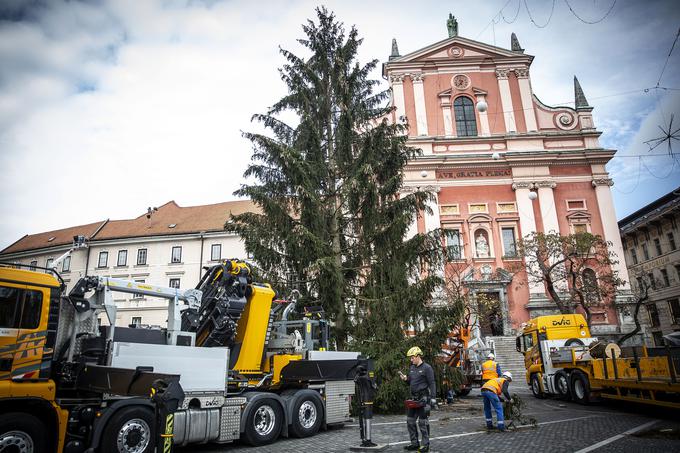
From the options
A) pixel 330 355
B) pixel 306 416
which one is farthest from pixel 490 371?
pixel 306 416

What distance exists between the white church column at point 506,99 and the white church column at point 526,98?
95cm

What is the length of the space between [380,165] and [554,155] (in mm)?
23576

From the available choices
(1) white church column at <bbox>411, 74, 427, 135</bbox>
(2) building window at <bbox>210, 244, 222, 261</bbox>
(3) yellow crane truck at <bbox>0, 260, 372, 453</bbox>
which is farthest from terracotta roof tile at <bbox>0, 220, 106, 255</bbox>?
(3) yellow crane truck at <bbox>0, 260, 372, 453</bbox>

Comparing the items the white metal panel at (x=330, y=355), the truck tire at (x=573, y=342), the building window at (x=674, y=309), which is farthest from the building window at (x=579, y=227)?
the white metal panel at (x=330, y=355)

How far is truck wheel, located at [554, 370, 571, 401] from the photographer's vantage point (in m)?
15.3

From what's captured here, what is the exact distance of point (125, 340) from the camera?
8023 mm

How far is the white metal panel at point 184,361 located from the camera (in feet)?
24.2

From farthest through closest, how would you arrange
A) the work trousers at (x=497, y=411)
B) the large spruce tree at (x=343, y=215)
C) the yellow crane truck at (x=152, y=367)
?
the large spruce tree at (x=343, y=215), the work trousers at (x=497, y=411), the yellow crane truck at (x=152, y=367)

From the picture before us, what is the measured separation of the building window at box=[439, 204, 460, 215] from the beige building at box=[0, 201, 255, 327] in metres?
17.4

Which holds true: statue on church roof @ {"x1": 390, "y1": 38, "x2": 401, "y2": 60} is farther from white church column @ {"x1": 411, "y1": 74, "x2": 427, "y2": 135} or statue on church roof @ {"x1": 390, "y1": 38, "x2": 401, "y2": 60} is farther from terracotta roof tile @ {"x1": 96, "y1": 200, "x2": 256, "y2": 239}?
terracotta roof tile @ {"x1": 96, "y1": 200, "x2": 256, "y2": 239}

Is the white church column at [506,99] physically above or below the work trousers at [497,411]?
above

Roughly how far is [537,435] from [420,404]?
120 inches

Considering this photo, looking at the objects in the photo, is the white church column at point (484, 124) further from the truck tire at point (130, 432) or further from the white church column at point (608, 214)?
the truck tire at point (130, 432)

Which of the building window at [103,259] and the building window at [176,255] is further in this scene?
the building window at [103,259]
